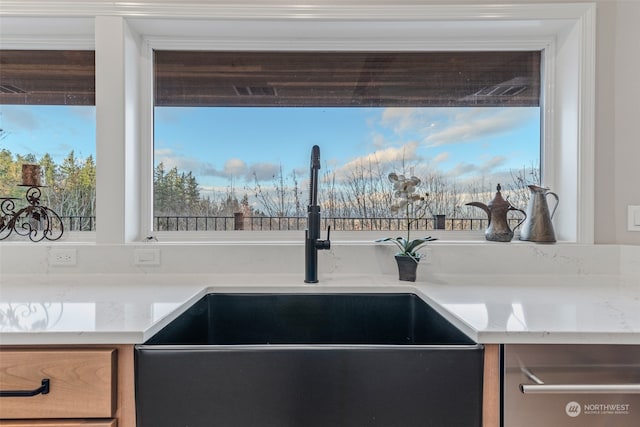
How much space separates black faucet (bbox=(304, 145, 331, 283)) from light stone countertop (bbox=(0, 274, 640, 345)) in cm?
7

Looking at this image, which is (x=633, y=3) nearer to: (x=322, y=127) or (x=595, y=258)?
(x=595, y=258)

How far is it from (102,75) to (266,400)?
1490 millimetres

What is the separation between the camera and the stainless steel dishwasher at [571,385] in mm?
852

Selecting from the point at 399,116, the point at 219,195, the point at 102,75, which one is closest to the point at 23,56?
the point at 102,75

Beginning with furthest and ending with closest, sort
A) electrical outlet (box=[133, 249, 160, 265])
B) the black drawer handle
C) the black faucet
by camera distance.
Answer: electrical outlet (box=[133, 249, 160, 265]), the black faucet, the black drawer handle

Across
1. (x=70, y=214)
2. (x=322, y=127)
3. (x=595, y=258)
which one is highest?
(x=322, y=127)

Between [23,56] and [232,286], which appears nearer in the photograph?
[232,286]

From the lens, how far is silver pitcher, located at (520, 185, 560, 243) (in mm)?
1566

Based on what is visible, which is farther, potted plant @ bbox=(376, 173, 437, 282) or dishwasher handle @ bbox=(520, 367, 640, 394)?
potted plant @ bbox=(376, 173, 437, 282)

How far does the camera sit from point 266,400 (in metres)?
0.85

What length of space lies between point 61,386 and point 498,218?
1728 millimetres

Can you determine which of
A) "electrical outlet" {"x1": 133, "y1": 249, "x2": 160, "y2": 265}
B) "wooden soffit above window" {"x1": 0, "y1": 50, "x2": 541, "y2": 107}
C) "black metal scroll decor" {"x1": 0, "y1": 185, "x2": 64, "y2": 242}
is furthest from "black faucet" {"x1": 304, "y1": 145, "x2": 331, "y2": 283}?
"black metal scroll decor" {"x1": 0, "y1": 185, "x2": 64, "y2": 242}

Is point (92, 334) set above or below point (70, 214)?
below

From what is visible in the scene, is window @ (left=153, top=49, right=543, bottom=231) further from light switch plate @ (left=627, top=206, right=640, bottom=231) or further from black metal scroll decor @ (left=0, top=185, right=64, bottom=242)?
black metal scroll decor @ (left=0, top=185, right=64, bottom=242)
